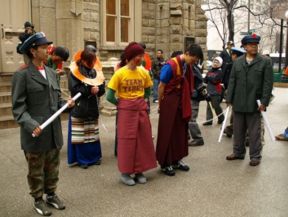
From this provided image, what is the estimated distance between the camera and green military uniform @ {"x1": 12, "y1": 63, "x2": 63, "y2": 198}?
392cm

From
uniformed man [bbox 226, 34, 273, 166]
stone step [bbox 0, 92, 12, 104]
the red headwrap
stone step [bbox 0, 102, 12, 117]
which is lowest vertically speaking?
stone step [bbox 0, 102, 12, 117]

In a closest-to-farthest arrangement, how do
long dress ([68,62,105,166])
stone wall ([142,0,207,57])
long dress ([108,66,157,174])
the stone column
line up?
1. long dress ([108,66,157,174])
2. long dress ([68,62,105,166])
3. the stone column
4. stone wall ([142,0,207,57])

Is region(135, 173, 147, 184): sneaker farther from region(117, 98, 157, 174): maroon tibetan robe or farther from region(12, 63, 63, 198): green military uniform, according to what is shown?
region(12, 63, 63, 198): green military uniform

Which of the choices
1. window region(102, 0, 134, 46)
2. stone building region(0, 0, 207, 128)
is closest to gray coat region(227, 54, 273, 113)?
stone building region(0, 0, 207, 128)

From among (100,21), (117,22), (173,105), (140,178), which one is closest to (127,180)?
(140,178)

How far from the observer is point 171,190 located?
16.6 ft

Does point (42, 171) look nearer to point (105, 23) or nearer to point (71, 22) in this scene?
point (71, 22)

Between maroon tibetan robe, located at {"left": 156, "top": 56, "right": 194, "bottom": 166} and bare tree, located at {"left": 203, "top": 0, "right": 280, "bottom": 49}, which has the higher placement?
bare tree, located at {"left": 203, "top": 0, "right": 280, "bottom": 49}

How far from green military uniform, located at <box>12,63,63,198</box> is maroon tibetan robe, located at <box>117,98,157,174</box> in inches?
43.6

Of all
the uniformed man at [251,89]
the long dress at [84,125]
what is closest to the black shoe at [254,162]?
the uniformed man at [251,89]

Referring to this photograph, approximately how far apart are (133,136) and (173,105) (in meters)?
0.80

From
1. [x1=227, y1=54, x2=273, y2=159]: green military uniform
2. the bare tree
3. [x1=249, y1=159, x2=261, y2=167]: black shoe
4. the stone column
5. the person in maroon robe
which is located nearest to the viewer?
the person in maroon robe

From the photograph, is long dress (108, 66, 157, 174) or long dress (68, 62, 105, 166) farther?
long dress (68, 62, 105, 166)

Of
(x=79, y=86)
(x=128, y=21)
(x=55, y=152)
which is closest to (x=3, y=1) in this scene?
(x=128, y=21)
